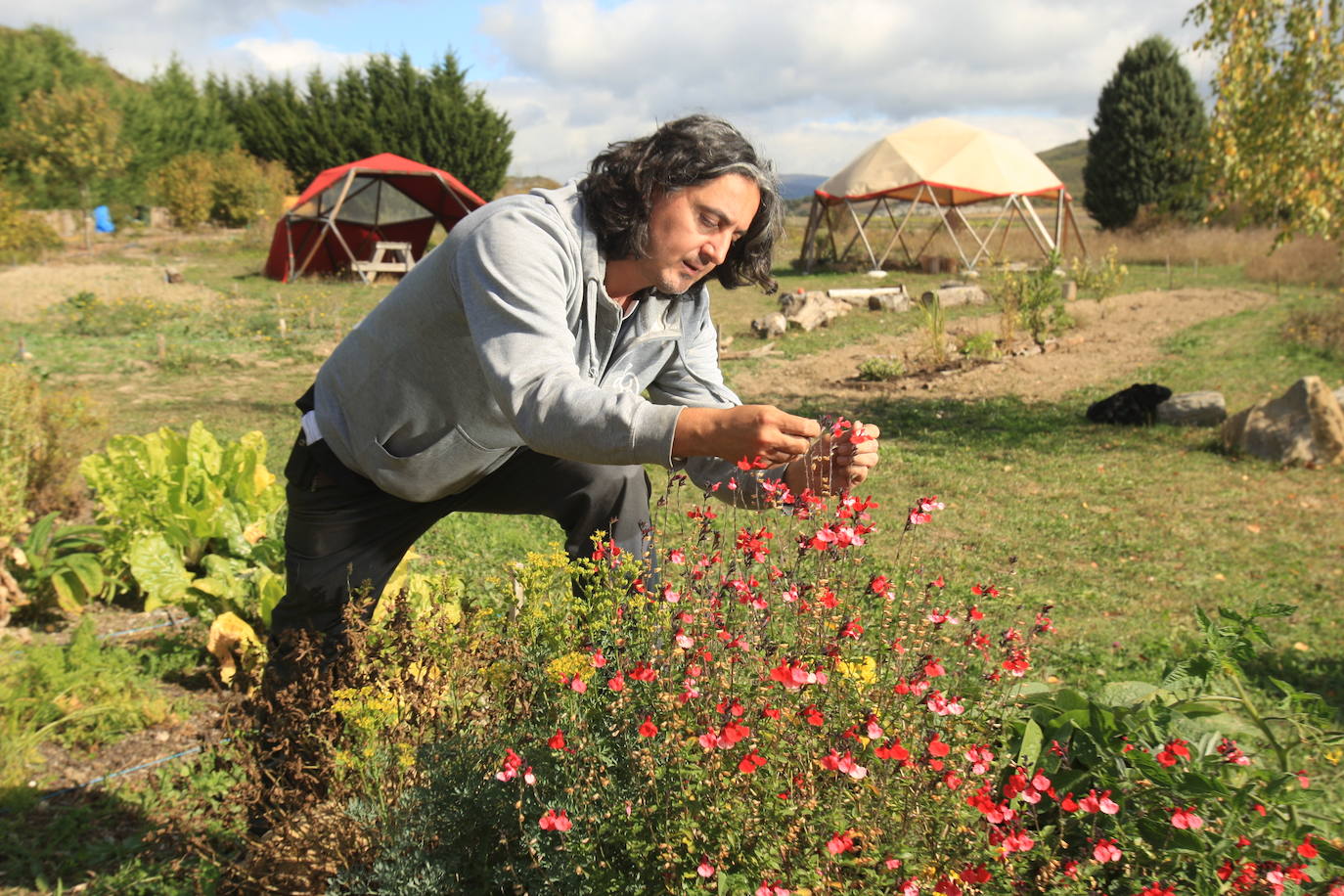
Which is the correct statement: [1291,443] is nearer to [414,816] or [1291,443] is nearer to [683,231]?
[683,231]

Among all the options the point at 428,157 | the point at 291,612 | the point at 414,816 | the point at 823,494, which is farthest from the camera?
the point at 428,157

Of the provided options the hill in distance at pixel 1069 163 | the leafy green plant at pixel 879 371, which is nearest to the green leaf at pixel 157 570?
the leafy green plant at pixel 879 371

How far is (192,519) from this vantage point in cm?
414

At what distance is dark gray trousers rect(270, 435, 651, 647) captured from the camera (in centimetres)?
259

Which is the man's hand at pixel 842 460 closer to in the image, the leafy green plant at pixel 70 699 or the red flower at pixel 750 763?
the red flower at pixel 750 763

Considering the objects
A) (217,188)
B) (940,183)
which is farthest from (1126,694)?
(217,188)

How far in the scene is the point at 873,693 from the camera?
1979 mm

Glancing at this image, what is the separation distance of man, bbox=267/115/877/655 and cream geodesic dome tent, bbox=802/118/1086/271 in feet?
73.9

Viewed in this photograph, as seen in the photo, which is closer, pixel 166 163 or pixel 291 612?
pixel 291 612

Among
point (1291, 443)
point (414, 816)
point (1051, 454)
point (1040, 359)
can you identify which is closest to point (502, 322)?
point (414, 816)

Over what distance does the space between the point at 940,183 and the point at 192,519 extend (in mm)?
22824

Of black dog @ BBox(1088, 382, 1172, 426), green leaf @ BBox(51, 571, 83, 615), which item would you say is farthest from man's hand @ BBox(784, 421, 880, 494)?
black dog @ BBox(1088, 382, 1172, 426)

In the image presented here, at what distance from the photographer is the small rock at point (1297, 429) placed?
7.48 metres

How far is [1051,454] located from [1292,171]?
273 centimetres
